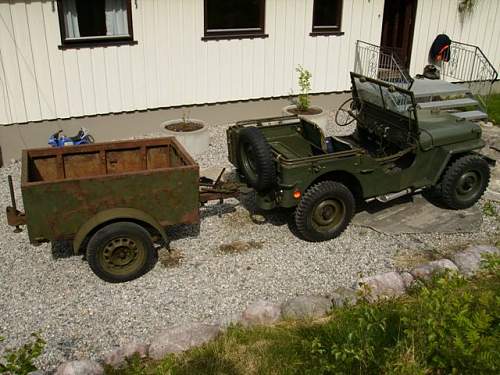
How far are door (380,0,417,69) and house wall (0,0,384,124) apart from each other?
53.2 inches

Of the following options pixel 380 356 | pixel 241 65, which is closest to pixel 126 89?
→ pixel 241 65

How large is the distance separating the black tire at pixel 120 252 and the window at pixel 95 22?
5.06 metres

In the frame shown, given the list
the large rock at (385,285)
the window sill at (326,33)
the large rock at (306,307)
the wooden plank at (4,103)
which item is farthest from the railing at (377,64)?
the large rock at (306,307)

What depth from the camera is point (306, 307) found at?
17.0 ft

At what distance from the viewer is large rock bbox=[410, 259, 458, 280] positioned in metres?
5.73

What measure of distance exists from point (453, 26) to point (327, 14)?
143 inches

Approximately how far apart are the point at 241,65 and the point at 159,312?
21.8ft

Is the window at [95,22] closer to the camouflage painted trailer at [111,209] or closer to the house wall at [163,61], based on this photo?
the house wall at [163,61]

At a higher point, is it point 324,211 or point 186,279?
point 324,211

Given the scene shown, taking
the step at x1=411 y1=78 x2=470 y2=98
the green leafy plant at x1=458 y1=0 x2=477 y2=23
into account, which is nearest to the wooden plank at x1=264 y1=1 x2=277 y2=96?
the step at x1=411 y1=78 x2=470 y2=98

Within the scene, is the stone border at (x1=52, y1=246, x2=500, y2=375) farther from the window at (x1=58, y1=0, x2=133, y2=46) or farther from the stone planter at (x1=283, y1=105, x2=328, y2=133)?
the window at (x1=58, y1=0, x2=133, y2=46)

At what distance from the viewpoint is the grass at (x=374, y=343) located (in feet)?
12.2

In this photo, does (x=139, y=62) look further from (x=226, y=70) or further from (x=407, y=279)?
(x=407, y=279)

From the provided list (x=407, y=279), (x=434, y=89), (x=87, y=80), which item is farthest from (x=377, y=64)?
(x=407, y=279)
